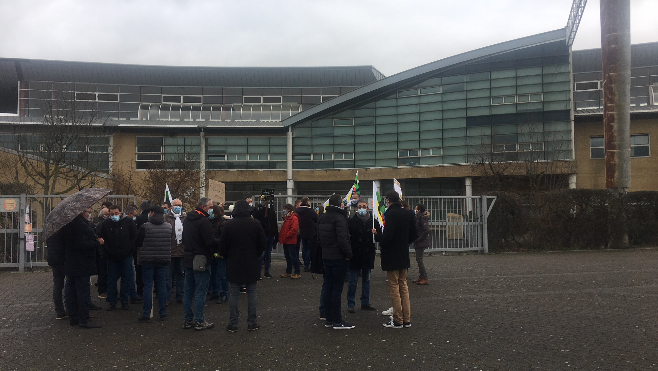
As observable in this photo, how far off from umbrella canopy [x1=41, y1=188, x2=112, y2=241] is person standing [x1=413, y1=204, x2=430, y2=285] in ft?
21.8

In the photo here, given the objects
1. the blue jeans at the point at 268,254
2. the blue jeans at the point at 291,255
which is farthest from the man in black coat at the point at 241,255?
the blue jeans at the point at 291,255

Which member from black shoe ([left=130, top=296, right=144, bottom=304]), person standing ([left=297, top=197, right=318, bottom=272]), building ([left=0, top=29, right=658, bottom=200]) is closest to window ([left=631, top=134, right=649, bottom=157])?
building ([left=0, top=29, right=658, bottom=200])

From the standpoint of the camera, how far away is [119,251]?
987 cm

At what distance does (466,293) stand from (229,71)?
41114 millimetres

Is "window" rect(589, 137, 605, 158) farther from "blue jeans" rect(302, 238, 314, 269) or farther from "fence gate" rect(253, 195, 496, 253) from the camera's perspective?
"blue jeans" rect(302, 238, 314, 269)

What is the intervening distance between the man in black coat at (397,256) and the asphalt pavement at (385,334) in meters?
0.28

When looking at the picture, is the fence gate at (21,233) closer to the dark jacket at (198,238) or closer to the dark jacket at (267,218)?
the dark jacket at (267,218)

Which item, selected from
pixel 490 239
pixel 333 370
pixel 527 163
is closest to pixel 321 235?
pixel 333 370

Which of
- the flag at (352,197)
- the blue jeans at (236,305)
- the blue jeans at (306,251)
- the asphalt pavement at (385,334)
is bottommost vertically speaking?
the asphalt pavement at (385,334)

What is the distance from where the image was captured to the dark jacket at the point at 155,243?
29.4 ft

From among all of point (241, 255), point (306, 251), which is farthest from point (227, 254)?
point (306, 251)

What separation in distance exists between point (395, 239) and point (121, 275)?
4.96 meters

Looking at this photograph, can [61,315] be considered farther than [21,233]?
No

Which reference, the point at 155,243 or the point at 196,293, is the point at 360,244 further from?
the point at 155,243
